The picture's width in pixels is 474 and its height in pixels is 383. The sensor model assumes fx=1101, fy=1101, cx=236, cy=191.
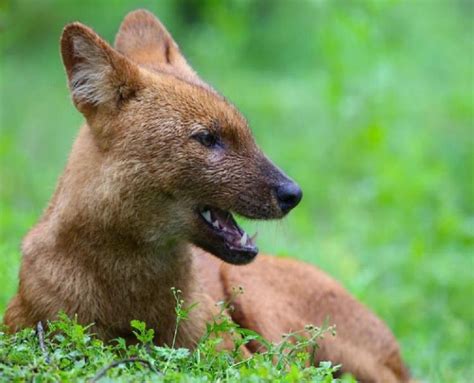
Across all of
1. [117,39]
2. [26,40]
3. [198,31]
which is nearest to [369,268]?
[117,39]

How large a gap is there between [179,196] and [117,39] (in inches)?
55.2

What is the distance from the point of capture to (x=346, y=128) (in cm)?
1302

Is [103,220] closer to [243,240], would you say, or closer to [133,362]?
[243,240]

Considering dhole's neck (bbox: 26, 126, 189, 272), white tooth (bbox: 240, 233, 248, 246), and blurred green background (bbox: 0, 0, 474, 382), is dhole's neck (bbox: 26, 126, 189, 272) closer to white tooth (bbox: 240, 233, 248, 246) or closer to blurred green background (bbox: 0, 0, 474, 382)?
white tooth (bbox: 240, 233, 248, 246)

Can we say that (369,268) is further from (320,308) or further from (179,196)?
(179,196)

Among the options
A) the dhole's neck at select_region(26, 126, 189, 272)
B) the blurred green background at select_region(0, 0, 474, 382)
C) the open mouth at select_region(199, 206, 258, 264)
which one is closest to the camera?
the dhole's neck at select_region(26, 126, 189, 272)

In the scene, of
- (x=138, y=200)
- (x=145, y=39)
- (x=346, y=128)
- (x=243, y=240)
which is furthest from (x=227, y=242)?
(x=346, y=128)

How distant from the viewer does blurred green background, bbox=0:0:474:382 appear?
31.2 ft

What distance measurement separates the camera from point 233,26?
1619 centimetres

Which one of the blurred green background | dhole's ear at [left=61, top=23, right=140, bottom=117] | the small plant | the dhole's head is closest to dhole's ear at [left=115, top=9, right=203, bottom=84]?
the dhole's head

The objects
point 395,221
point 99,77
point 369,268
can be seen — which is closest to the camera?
point 99,77

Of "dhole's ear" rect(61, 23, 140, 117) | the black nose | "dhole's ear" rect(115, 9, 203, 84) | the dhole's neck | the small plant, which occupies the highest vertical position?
"dhole's ear" rect(115, 9, 203, 84)

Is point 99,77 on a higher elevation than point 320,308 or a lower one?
higher

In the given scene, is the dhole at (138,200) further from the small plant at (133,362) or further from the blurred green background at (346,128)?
the blurred green background at (346,128)
